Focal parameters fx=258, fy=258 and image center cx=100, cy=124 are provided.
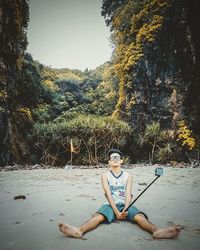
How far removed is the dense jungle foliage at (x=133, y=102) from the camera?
39.7ft

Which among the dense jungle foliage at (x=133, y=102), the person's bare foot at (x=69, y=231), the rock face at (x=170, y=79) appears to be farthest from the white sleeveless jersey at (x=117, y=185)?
the rock face at (x=170, y=79)

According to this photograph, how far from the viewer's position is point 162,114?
45.0 ft

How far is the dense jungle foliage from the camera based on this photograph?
39.7 ft

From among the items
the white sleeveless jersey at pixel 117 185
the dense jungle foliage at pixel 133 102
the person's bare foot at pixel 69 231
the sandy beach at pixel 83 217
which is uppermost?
the dense jungle foliage at pixel 133 102

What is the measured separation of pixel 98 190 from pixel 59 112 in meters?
14.3

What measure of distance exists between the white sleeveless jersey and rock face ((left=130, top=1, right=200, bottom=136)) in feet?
33.1

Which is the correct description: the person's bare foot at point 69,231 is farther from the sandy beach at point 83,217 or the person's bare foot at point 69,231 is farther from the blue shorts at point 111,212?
the blue shorts at point 111,212

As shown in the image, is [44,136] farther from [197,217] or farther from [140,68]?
[197,217]

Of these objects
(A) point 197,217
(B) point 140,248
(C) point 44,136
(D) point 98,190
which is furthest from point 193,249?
(C) point 44,136

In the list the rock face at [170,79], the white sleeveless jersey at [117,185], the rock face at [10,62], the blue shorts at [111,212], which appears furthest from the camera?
the rock face at [170,79]

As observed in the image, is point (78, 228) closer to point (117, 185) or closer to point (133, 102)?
point (117, 185)

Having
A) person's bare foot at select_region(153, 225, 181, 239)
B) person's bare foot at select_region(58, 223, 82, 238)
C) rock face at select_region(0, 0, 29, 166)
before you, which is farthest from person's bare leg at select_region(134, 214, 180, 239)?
rock face at select_region(0, 0, 29, 166)

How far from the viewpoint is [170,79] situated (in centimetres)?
1361

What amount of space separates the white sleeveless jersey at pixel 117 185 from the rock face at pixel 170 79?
10085mm
